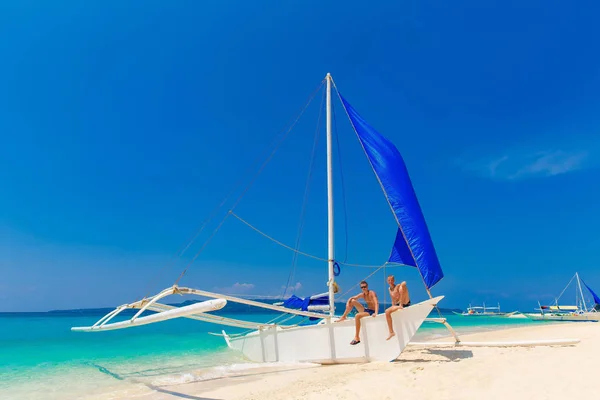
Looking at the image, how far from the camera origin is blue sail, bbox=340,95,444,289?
8.57 m

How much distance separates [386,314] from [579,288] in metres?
60.6

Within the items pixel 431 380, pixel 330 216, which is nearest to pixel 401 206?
pixel 330 216

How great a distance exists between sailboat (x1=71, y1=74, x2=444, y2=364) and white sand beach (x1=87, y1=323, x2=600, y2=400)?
0.46 m

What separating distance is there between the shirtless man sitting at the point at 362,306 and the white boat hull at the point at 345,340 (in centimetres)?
12

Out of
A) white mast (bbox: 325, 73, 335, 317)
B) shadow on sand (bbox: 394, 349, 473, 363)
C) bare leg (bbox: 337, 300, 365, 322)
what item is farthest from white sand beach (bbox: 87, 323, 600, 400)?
white mast (bbox: 325, 73, 335, 317)

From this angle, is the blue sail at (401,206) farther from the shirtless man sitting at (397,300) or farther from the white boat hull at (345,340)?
the white boat hull at (345,340)

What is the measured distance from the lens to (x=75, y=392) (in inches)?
343

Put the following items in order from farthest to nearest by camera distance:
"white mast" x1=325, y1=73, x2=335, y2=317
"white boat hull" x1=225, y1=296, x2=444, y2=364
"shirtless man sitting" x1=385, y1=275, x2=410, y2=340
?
"white mast" x1=325, y1=73, x2=335, y2=317 < "shirtless man sitting" x1=385, y1=275, x2=410, y2=340 < "white boat hull" x1=225, y1=296, x2=444, y2=364

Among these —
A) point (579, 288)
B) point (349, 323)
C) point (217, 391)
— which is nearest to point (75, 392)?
point (217, 391)

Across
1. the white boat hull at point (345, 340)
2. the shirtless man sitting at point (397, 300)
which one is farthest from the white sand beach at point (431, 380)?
the shirtless man sitting at point (397, 300)

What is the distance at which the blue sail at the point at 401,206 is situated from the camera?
8570 millimetres

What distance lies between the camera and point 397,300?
27.5ft

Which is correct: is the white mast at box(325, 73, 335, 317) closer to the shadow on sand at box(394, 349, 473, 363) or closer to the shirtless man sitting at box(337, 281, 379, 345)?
the shirtless man sitting at box(337, 281, 379, 345)

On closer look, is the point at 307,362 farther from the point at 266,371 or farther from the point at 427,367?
the point at 427,367
